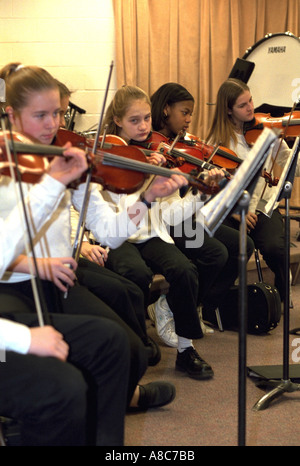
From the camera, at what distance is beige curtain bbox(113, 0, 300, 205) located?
4.23 m

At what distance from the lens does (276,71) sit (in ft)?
12.2

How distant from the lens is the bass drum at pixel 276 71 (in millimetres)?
3646

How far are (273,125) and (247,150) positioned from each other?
0.65ft

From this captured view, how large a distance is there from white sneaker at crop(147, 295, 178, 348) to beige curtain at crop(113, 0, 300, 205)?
6.92 ft

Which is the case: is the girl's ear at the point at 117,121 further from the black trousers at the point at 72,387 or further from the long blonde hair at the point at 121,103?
the black trousers at the point at 72,387

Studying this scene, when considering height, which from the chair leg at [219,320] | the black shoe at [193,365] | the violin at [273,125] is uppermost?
the violin at [273,125]

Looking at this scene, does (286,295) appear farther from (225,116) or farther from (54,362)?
(225,116)

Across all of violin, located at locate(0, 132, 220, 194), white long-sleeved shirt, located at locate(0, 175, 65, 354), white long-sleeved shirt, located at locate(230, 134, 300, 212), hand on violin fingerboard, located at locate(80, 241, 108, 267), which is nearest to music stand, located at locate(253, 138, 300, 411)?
violin, located at locate(0, 132, 220, 194)

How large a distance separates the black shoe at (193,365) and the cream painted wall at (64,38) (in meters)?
2.33

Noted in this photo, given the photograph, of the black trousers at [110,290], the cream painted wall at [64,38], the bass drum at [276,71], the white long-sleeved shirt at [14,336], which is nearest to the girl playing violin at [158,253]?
the black trousers at [110,290]

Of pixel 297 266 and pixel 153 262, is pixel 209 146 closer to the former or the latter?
pixel 153 262

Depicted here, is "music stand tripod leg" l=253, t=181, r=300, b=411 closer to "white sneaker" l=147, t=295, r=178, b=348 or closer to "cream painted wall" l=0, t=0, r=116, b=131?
"white sneaker" l=147, t=295, r=178, b=348

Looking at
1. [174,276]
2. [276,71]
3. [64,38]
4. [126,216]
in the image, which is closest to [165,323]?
[174,276]
